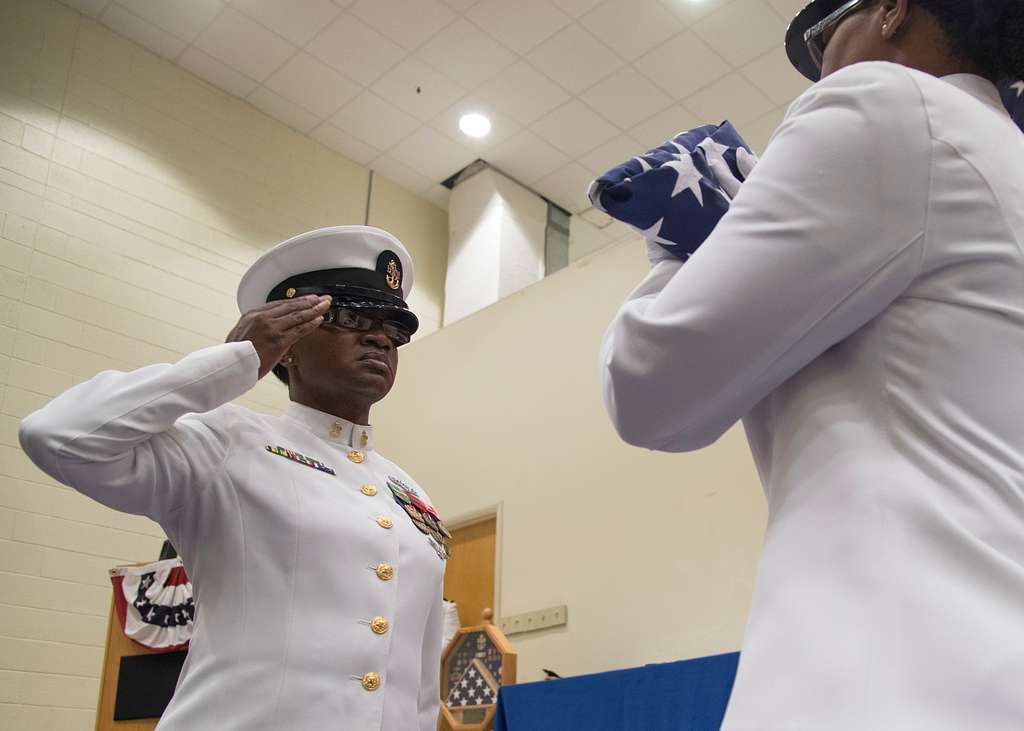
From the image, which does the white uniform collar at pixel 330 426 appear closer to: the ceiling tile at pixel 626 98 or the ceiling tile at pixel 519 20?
the ceiling tile at pixel 519 20

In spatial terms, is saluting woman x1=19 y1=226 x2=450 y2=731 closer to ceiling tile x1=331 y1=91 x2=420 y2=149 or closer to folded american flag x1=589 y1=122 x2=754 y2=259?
folded american flag x1=589 y1=122 x2=754 y2=259

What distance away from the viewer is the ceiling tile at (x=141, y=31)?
607 centimetres

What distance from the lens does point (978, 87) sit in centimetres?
89

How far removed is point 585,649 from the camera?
4488 mm

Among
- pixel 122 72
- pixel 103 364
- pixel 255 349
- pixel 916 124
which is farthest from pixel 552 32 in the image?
pixel 916 124

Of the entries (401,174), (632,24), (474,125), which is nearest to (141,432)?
(632,24)

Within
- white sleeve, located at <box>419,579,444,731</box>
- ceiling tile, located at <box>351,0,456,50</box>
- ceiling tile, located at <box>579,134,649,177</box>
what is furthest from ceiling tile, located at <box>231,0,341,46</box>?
white sleeve, located at <box>419,579,444,731</box>

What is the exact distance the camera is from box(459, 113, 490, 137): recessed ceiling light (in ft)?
22.0

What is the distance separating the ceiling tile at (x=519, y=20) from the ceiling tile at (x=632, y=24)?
0.62ft

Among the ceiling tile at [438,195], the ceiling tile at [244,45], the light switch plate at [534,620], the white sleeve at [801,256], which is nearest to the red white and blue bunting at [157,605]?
the light switch plate at [534,620]

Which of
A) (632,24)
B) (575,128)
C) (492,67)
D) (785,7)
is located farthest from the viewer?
(575,128)

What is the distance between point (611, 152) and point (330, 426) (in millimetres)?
5196

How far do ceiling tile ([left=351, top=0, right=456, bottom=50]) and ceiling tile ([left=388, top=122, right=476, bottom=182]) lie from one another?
0.86 m

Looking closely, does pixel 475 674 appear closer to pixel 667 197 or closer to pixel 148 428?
pixel 148 428
